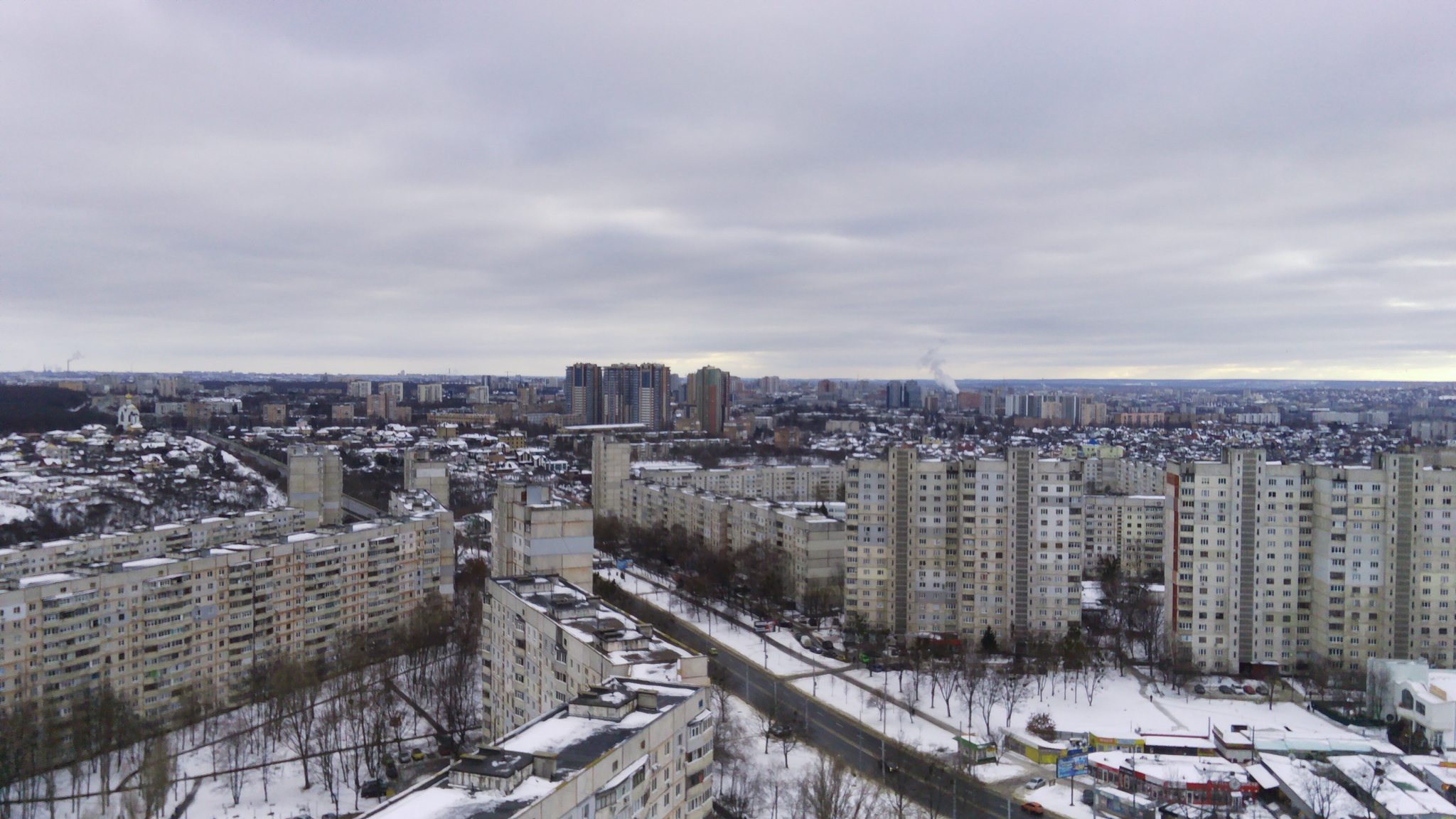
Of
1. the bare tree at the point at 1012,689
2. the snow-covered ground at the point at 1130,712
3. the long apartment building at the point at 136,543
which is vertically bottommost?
the snow-covered ground at the point at 1130,712

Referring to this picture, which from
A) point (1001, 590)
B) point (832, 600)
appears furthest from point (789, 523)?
point (1001, 590)

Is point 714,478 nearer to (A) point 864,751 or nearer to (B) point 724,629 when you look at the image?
(B) point 724,629

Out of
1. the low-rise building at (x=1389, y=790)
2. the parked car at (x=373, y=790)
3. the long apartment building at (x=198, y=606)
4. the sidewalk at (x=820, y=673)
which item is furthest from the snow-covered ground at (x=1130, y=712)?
the long apartment building at (x=198, y=606)

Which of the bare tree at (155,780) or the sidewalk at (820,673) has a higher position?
the bare tree at (155,780)

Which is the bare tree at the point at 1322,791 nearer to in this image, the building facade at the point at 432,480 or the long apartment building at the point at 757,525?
the long apartment building at the point at 757,525

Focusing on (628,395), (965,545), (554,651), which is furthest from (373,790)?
(628,395)

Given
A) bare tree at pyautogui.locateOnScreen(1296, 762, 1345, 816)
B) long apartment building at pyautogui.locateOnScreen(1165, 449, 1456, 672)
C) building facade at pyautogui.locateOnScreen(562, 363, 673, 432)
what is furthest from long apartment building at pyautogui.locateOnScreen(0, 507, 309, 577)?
building facade at pyautogui.locateOnScreen(562, 363, 673, 432)
